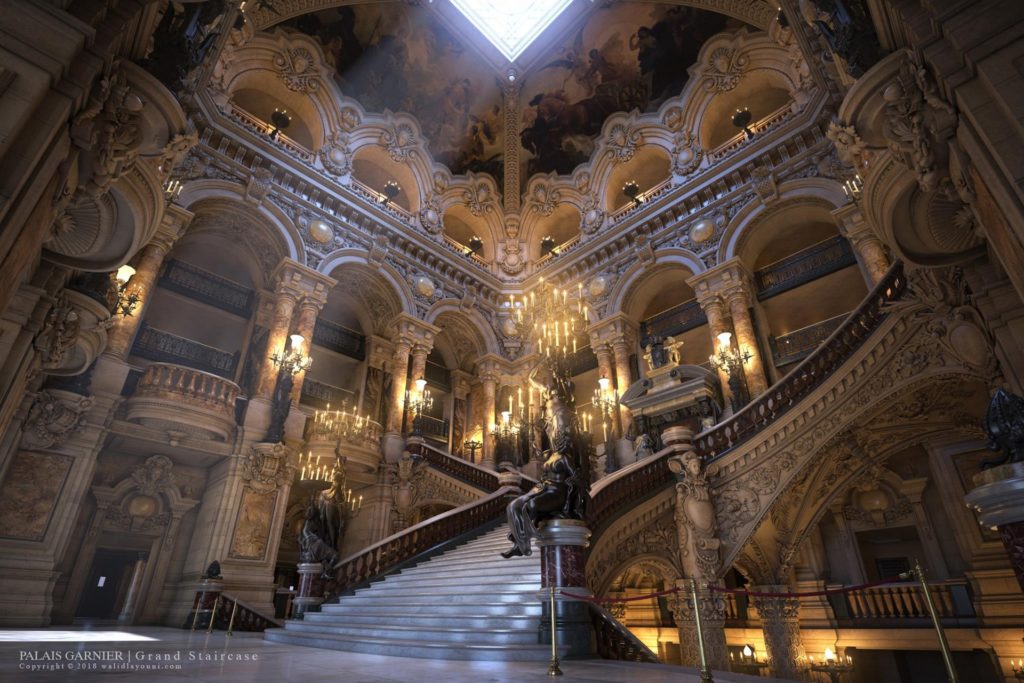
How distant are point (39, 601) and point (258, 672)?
6.97m

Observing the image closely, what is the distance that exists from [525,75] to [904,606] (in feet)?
63.1

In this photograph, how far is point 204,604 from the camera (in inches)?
332

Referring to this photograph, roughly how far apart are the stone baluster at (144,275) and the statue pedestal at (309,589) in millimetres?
5597

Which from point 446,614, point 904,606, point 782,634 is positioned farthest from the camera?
point 904,606

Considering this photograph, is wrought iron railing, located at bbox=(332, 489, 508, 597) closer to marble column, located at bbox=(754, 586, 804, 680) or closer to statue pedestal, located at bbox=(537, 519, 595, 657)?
statue pedestal, located at bbox=(537, 519, 595, 657)

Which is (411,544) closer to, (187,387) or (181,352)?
(187,387)

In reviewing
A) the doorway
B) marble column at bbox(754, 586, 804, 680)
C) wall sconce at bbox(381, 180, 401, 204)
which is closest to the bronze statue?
marble column at bbox(754, 586, 804, 680)

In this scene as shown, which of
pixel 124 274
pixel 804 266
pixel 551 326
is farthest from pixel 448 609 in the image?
pixel 804 266

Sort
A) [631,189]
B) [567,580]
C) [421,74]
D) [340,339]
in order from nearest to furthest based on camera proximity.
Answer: [567,580], [340,339], [421,74], [631,189]

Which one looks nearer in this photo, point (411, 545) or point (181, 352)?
point (411, 545)

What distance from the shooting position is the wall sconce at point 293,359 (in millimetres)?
11353

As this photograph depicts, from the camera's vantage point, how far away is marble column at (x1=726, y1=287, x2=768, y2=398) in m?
12.1

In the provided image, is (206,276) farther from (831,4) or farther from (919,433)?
(919,433)

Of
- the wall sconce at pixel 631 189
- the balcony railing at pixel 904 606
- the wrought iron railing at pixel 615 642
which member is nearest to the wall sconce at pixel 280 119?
the wall sconce at pixel 631 189
